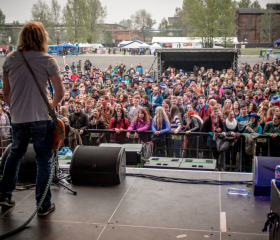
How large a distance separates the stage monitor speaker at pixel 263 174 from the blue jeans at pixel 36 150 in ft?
8.78

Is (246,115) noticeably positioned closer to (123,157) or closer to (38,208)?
(123,157)

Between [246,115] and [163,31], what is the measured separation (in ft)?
367

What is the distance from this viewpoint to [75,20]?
85.4 m

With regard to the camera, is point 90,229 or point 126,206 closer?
point 90,229

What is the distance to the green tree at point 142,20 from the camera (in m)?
126

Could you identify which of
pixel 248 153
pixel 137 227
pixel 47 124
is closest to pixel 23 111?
pixel 47 124

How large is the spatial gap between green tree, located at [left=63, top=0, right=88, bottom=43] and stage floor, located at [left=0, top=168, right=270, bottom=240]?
8382cm

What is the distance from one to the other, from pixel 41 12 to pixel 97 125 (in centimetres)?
8919

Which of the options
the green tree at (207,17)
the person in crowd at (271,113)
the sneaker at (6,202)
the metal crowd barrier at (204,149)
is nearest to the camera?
the sneaker at (6,202)

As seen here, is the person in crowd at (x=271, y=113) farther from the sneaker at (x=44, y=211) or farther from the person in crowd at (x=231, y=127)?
the sneaker at (x=44, y=211)

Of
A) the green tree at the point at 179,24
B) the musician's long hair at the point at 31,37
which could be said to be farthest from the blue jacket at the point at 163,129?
the green tree at the point at 179,24

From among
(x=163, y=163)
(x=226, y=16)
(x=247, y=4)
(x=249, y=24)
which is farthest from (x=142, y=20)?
(x=163, y=163)

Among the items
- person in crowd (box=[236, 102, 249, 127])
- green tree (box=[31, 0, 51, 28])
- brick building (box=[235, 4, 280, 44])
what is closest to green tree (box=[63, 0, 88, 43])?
green tree (box=[31, 0, 51, 28])

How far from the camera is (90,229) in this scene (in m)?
3.86
